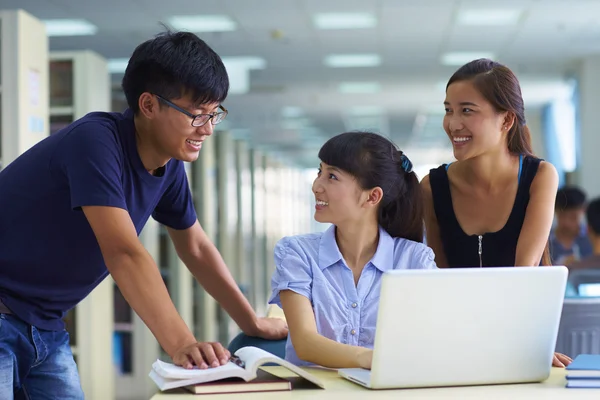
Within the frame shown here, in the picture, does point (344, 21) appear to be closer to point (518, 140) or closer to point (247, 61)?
point (247, 61)

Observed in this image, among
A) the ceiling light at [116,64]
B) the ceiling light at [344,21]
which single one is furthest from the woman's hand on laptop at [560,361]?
the ceiling light at [116,64]

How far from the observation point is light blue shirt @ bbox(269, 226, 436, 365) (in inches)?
82.6

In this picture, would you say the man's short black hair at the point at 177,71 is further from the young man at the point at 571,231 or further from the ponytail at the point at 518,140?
the young man at the point at 571,231

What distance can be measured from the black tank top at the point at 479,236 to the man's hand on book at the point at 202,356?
38.4 inches

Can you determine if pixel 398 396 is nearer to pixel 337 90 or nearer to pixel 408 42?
pixel 408 42

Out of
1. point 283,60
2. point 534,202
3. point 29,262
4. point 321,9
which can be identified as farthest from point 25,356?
point 283,60

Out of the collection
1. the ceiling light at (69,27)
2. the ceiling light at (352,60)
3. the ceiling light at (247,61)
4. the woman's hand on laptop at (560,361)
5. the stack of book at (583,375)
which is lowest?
the woman's hand on laptop at (560,361)

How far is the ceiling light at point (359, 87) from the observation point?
11812 millimetres

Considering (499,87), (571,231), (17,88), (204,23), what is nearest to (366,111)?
(204,23)

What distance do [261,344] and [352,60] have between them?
8.05 metres

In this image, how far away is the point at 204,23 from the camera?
801cm

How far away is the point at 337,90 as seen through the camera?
12.4 m

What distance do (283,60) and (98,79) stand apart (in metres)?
4.99

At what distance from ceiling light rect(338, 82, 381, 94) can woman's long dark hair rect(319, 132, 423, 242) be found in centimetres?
955
